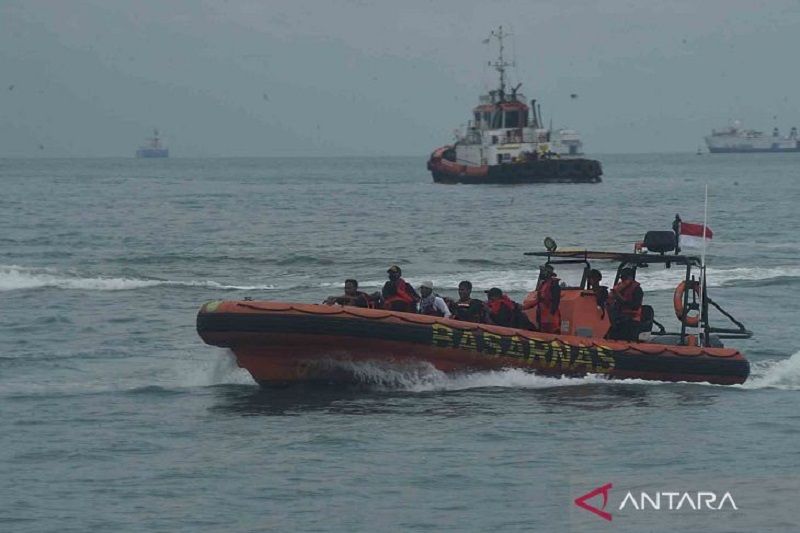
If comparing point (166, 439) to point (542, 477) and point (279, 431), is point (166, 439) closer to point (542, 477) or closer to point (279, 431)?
point (279, 431)

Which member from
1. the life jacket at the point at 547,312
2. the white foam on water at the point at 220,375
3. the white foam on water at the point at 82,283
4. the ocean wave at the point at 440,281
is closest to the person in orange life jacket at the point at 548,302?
the life jacket at the point at 547,312

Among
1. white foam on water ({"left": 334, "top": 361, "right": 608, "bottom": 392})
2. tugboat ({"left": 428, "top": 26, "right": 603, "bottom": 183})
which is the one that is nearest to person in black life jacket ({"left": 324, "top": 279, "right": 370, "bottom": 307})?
white foam on water ({"left": 334, "top": 361, "right": 608, "bottom": 392})

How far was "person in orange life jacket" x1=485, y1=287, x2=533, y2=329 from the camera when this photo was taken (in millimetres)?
16109

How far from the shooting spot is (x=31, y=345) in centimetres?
1977

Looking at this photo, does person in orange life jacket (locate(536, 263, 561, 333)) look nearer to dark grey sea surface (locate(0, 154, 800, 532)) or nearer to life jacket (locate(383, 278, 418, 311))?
dark grey sea surface (locate(0, 154, 800, 532))

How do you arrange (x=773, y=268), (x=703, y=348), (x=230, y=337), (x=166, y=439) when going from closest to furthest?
(x=166, y=439), (x=230, y=337), (x=703, y=348), (x=773, y=268)

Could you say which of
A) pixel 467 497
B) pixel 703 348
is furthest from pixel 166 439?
pixel 703 348

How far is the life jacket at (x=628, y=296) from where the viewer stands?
53.6 feet

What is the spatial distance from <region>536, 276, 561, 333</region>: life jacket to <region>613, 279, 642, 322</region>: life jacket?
28.5 inches

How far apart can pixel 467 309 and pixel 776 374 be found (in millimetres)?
4163

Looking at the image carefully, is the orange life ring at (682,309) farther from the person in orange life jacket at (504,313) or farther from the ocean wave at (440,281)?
the ocean wave at (440,281)

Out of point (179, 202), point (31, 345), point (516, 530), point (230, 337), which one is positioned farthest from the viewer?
point (179, 202)

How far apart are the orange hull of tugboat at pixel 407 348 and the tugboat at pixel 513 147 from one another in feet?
207

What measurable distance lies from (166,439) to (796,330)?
11.5m
